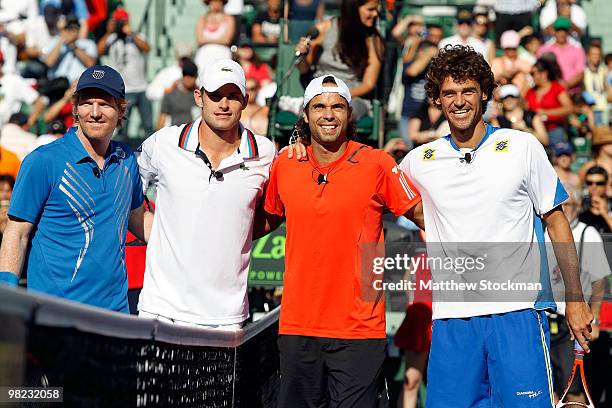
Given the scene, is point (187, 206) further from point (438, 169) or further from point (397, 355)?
point (397, 355)

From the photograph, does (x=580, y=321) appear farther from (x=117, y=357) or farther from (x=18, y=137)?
(x=18, y=137)

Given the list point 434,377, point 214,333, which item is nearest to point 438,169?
point 434,377

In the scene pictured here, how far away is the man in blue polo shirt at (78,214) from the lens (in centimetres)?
593

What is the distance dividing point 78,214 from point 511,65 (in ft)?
35.1

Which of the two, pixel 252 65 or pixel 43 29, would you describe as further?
pixel 43 29

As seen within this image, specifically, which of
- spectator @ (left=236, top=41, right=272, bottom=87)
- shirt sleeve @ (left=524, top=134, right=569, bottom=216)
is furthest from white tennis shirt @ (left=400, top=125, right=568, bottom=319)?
spectator @ (left=236, top=41, right=272, bottom=87)

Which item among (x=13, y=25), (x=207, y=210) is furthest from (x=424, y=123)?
(x=207, y=210)

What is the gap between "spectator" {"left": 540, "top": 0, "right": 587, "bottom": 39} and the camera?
16656 millimetres

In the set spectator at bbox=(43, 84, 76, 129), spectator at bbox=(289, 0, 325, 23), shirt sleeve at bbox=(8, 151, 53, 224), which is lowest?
shirt sleeve at bbox=(8, 151, 53, 224)

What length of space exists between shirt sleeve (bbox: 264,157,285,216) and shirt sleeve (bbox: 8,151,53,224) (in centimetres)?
125

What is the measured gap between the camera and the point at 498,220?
19.2 ft

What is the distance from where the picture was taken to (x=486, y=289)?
585 cm

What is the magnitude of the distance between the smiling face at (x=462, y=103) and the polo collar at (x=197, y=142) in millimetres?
1145

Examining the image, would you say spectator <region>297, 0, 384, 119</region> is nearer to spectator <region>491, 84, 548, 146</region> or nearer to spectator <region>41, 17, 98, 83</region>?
spectator <region>491, 84, 548, 146</region>
